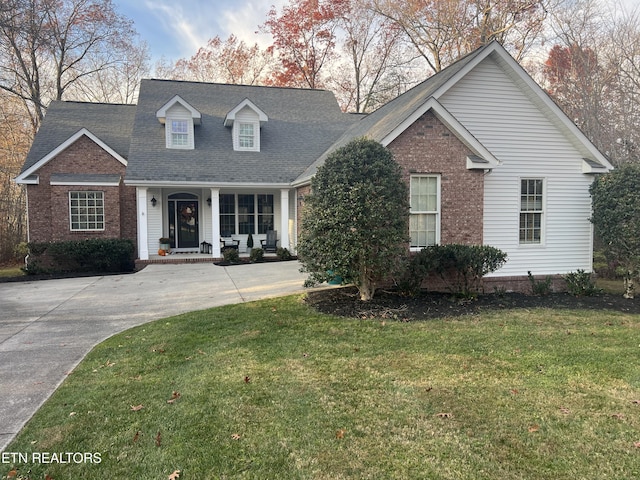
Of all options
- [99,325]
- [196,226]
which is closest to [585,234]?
[99,325]

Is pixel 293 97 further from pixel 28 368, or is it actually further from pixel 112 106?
pixel 28 368

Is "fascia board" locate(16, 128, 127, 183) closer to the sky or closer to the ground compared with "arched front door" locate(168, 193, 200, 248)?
closer to the sky

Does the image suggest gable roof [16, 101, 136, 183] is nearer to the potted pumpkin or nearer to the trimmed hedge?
the trimmed hedge

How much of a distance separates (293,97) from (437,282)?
47.8ft

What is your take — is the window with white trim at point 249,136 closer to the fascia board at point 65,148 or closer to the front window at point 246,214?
the front window at point 246,214

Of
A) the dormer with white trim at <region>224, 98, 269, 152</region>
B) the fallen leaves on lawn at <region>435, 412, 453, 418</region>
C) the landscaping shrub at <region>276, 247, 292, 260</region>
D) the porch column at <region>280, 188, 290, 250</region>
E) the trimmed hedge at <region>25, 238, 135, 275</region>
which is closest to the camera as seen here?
the fallen leaves on lawn at <region>435, 412, 453, 418</region>

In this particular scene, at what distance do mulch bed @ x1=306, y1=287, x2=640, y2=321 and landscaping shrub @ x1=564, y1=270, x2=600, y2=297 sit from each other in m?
0.17

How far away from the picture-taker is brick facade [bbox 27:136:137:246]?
15.3 metres

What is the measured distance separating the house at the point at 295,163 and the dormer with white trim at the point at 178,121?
47mm

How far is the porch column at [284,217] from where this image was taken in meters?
16.6

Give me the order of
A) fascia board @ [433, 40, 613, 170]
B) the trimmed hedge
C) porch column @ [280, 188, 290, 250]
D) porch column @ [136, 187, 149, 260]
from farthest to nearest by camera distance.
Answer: porch column @ [280, 188, 290, 250] → porch column @ [136, 187, 149, 260] → the trimmed hedge → fascia board @ [433, 40, 613, 170]

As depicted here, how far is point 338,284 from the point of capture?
10.5 meters

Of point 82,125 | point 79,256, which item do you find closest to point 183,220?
point 79,256

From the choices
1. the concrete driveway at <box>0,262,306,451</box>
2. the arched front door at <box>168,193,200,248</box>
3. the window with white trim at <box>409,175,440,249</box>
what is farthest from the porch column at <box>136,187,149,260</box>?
the window with white trim at <box>409,175,440,249</box>
